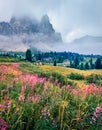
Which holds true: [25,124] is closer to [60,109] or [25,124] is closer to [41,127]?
[41,127]

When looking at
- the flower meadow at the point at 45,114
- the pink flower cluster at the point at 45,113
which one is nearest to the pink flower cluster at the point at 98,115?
the flower meadow at the point at 45,114

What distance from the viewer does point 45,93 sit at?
9812mm

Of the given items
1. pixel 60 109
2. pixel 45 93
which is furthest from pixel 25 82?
pixel 60 109

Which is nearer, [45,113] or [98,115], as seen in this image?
[45,113]

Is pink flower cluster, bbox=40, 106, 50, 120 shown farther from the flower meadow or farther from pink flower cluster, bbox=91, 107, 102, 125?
pink flower cluster, bbox=91, 107, 102, 125

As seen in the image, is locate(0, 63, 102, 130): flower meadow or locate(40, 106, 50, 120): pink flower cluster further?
locate(40, 106, 50, 120): pink flower cluster

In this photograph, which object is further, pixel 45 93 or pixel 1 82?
pixel 1 82

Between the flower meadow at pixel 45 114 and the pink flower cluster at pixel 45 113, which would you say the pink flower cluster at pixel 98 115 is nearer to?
the flower meadow at pixel 45 114

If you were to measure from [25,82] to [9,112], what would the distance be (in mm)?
4368

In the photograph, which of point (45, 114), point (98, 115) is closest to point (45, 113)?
point (45, 114)

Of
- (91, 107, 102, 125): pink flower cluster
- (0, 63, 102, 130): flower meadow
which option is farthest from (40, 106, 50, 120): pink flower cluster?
(91, 107, 102, 125): pink flower cluster

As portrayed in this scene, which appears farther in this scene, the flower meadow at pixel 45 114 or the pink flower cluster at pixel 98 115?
the pink flower cluster at pixel 98 115

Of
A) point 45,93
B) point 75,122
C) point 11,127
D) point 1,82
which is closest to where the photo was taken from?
point 11,127

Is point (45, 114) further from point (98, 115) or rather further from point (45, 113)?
point (98, 115)
